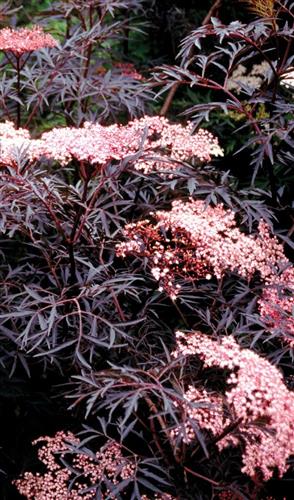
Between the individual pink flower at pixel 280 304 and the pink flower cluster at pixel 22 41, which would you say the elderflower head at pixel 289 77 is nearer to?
the individual pink flower at pixel 280 304

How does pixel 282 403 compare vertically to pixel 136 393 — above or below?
above

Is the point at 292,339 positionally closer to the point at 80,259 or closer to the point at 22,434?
the point at 80,259

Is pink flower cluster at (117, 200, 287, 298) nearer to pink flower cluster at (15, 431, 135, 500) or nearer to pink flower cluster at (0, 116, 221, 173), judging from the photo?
pink flower cluster at (0, 116, 221, 173)

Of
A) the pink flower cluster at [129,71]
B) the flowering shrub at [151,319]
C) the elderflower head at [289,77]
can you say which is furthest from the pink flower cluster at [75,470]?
the pink flower cluster at [129,71]

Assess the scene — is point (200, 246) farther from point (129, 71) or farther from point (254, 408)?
point (129, 71)

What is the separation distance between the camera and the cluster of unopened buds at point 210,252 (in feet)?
7.02

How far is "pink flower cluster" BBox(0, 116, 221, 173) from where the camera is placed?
6.66ft

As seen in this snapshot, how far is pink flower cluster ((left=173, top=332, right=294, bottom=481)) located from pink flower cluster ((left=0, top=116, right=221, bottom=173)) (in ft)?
2.16

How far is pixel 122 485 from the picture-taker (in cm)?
196

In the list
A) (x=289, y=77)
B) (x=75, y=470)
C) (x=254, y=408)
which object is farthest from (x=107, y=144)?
(x=75, y=470)

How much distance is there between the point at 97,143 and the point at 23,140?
1.54ft

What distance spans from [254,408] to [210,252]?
64cm

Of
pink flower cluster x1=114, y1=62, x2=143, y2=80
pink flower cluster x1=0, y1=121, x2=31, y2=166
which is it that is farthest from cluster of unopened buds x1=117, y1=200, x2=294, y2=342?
pink flower cluster x1=114, y1=62, x2=143, y2=80

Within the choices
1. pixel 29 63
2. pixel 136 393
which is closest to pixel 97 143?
pixel 136 393
